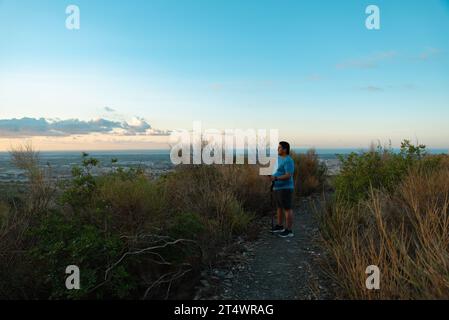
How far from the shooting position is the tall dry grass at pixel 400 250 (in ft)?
11.4

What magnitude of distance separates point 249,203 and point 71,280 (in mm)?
5242

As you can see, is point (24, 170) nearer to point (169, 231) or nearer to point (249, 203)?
point (169, 231)

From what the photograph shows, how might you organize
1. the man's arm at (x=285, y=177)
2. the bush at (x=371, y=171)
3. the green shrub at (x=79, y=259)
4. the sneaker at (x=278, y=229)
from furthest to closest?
the bush at (x=371, y=171)
the sneaker at (x=278, y=229)
the man's arm at (x=285, y=177)
the green shrub at (x=79, y=259)

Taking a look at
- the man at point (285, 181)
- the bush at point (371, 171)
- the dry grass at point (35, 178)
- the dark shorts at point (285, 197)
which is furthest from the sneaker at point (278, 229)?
the dry grass at point (35, 178)

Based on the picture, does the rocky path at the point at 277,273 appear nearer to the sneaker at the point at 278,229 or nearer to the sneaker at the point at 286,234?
the sneaker at the point at 286,234

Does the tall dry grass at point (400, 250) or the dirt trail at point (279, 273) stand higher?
the tall dry grass at point (400, 250)

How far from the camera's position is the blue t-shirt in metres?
6.64

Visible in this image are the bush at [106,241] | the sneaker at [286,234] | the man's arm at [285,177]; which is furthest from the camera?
the sneaker at [286,234]

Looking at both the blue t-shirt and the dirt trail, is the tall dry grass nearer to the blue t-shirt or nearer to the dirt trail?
the dirt trail

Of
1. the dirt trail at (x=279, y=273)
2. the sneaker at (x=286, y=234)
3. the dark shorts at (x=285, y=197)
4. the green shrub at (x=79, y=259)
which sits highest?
the dark shorts at (x=285, y=197)

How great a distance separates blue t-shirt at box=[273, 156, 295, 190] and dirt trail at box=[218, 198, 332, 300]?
108 cm

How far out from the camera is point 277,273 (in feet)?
16.5

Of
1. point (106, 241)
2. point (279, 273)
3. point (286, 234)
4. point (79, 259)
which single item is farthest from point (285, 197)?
point (79, 259)
